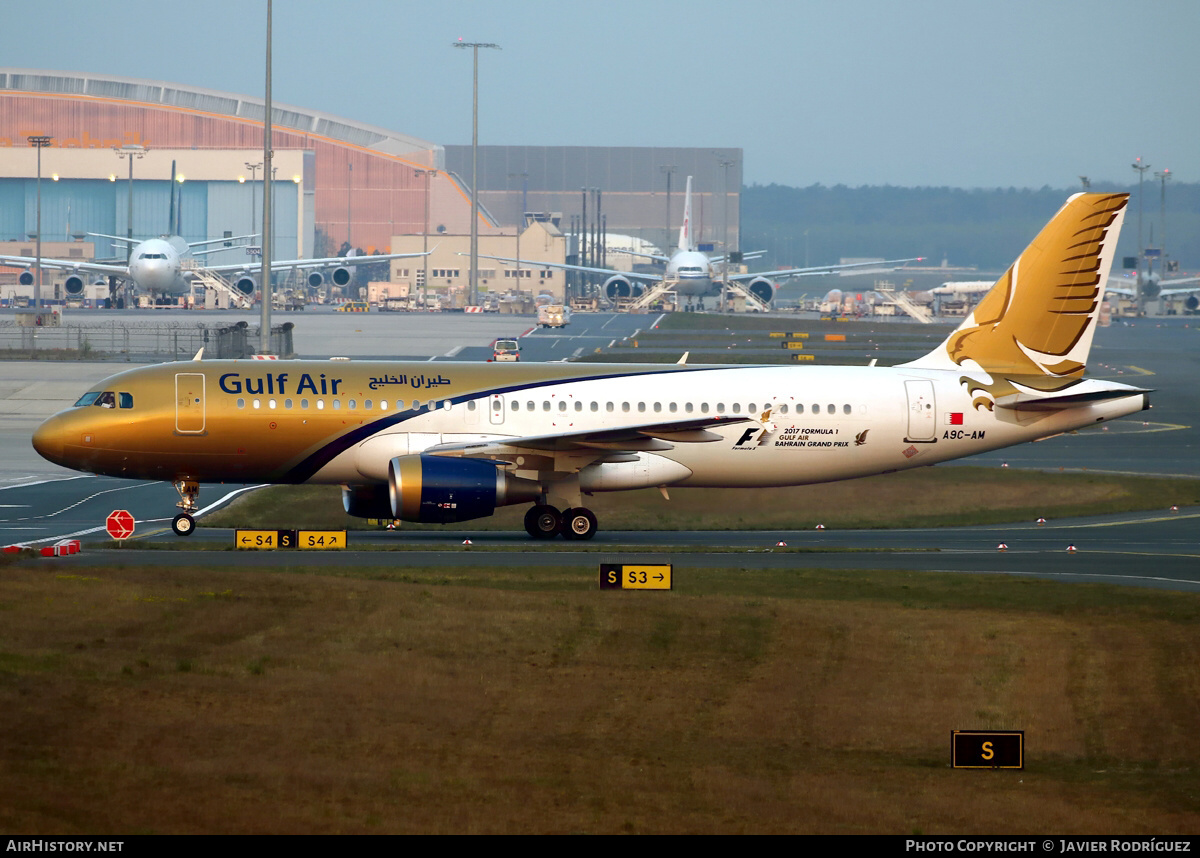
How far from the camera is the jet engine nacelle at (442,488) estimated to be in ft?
113

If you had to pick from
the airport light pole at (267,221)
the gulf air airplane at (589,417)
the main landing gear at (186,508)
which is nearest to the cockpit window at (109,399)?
the gulf air airplane at (589,417)

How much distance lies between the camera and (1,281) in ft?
620

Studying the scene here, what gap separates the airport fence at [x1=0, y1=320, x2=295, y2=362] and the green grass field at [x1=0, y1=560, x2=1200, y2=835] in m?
47.9

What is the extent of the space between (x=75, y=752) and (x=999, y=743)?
12052 millimetres

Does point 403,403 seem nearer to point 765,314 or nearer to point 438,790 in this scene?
point 438,790

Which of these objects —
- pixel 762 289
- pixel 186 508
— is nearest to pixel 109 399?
pixel 186 508

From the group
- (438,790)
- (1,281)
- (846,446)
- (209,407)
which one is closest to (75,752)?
(438,790)

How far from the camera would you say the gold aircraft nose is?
1427 inches

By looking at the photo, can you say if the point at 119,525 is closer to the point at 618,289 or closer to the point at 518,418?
the point at 518,418

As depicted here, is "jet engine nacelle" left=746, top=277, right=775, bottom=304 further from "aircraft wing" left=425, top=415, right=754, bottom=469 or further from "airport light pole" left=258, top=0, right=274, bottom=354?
"aircraft wing" left=425, top=415, right=754, bottom=469

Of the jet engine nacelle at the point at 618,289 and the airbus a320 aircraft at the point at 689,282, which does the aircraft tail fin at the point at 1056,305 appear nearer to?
the airbus a320 aircraft at the point at 689,282

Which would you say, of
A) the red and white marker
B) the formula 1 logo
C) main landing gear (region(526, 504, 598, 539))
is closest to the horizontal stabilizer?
the formula 1 logo

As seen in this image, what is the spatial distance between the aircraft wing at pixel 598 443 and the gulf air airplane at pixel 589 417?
0.06 m

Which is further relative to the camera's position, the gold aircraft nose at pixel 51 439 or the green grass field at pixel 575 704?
the gold aircraft nose at pixel 51 439
